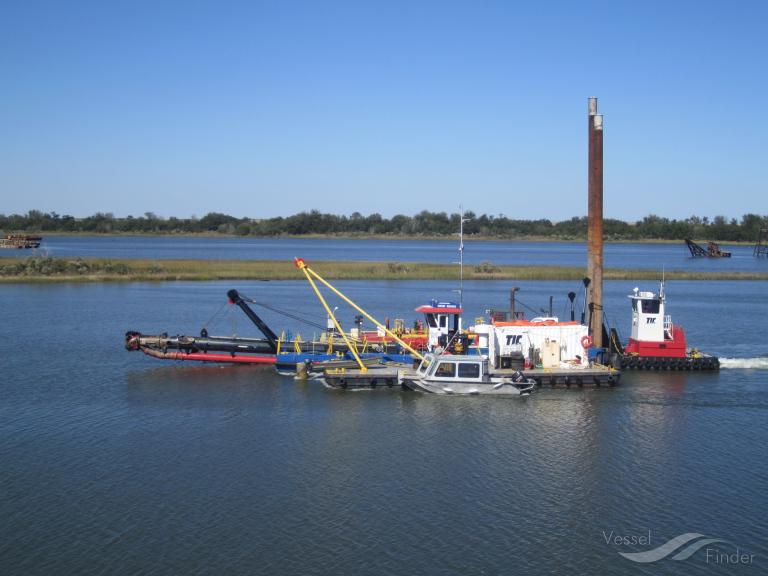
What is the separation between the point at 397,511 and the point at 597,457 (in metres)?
8.76

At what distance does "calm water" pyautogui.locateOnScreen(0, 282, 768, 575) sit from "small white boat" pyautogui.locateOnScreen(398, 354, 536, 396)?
585mm

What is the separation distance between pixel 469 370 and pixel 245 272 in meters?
66.9

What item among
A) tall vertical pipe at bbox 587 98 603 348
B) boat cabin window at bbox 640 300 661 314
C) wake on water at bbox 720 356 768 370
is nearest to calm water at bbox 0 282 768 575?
wake on water at bbox 720 356 768 370

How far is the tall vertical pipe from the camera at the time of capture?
4281 centimetres

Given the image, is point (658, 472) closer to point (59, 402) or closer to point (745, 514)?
point (745, 514)

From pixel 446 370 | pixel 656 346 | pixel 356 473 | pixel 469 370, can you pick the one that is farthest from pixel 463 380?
pixel 656 346

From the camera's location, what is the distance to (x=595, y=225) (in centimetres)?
4391

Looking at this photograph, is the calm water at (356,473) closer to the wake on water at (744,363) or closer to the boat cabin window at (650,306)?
the wake on water at (744,363)

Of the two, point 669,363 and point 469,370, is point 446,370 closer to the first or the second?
point 469,370

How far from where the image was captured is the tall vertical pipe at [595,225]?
4281 cm

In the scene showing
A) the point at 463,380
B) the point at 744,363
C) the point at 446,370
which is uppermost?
the point at 446,370

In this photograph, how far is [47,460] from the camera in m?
26.2

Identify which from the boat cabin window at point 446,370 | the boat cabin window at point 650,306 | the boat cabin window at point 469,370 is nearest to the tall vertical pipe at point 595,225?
the boat cabin window at point 650,306

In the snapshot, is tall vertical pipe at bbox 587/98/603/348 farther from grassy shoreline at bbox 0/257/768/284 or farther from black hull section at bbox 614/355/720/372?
grassy shoreline at bbox 0/257/768/284
